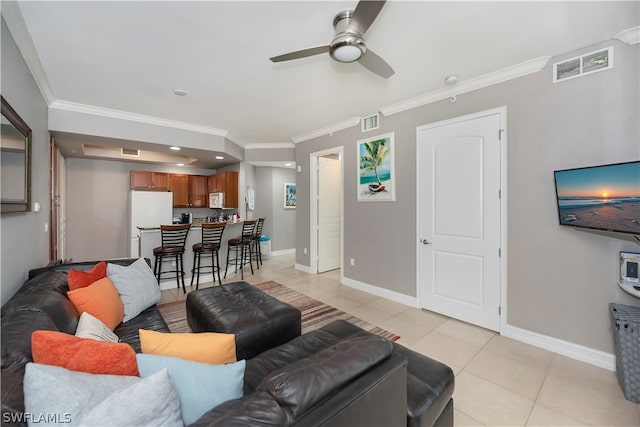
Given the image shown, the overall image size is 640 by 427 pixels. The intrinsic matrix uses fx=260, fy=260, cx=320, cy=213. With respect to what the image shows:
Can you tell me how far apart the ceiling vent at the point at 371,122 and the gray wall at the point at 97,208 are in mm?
5332

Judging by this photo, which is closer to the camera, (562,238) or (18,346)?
(18,346)

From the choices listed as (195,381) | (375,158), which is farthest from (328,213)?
(195,381)

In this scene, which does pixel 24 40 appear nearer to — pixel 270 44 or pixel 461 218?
pixel 270 44

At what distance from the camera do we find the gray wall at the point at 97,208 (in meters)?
5.34

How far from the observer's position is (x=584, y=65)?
223cm

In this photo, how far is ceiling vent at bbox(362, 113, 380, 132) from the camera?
12.5 ft

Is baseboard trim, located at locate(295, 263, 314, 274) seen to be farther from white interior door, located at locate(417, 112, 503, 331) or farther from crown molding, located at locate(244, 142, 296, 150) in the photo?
crown molding, located at locate(244, 142, 296, 150)

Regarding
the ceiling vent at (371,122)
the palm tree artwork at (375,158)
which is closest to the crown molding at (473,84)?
the ceiling vent at (371,122)

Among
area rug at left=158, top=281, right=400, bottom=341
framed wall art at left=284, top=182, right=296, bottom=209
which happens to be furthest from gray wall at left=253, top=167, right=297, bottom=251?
area rug at left=158, top=281, right=400, bottom=341

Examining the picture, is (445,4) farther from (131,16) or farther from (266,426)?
(266,426)

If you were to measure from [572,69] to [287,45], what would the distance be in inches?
98.5

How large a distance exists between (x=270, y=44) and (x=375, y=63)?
0.89 meters

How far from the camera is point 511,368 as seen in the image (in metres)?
2.18

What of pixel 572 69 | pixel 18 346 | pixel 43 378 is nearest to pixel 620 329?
pixel 572 69
